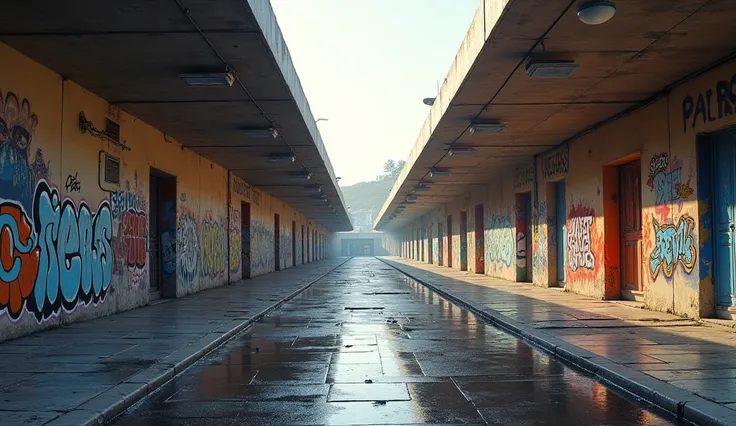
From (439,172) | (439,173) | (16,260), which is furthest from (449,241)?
(16,260)

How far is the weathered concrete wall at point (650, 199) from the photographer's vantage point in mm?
11078

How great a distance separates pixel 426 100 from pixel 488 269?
1175 centimetres

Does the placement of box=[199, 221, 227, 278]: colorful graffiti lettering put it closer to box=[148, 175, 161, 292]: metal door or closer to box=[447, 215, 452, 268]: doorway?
box=[148, 175, 161, 292]: metal door

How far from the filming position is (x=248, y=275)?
27.8 metres

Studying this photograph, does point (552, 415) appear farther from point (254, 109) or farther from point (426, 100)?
point (426, 100)

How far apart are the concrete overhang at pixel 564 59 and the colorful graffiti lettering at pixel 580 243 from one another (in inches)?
86.8

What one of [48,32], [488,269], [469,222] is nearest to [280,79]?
[48,32]

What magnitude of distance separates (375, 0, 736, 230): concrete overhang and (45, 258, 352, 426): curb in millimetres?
5631

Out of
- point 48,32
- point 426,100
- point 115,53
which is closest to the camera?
point 48,32

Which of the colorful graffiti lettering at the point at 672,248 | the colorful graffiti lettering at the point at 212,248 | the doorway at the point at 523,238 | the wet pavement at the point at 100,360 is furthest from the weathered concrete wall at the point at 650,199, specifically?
the colorful graffiti lettering at the point at 212,248

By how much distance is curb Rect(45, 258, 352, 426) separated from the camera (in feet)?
16.8

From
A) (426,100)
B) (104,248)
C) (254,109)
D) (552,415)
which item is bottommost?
(552,415)

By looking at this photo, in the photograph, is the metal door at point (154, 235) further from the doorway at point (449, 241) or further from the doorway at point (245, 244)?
the doorway at point (449, 241)

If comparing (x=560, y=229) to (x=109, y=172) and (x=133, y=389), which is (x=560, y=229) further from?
(x=133, y=389)
